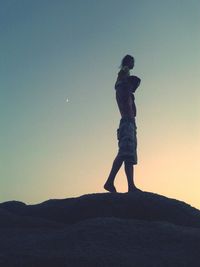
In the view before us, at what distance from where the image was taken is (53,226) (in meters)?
11.6

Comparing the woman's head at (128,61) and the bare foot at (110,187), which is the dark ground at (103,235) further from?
the woman's head at (128,61)

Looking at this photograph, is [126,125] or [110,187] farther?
[126,125]

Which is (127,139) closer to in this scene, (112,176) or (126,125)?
(126,125)

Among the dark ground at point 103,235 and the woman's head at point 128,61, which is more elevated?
the woman's head at point 128,61

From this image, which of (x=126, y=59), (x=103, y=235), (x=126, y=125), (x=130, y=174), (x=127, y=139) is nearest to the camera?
(x=103, y=235)

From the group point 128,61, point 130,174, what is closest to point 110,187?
point 130,174

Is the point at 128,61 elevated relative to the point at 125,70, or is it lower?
elevated

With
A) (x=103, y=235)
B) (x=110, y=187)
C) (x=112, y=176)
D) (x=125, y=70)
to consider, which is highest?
(x=125, y=70)

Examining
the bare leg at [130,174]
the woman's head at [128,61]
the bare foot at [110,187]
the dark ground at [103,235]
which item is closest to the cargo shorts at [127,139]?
the bare leg at [130,174]

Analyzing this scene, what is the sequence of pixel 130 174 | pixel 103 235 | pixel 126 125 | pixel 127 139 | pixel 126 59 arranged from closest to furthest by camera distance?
pixel 103 235
pixel 130 174
pixel 127 139
pixel 126 125
pixel 126 59

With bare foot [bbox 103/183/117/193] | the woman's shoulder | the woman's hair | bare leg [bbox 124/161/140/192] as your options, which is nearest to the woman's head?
the woman's hair

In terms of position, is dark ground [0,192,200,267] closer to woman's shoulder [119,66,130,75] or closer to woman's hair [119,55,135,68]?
woman's shoulder [119,66,130,75]

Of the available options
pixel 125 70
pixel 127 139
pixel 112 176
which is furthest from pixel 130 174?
pixel 125 70

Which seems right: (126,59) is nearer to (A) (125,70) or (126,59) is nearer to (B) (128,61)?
(B) (128,61)
